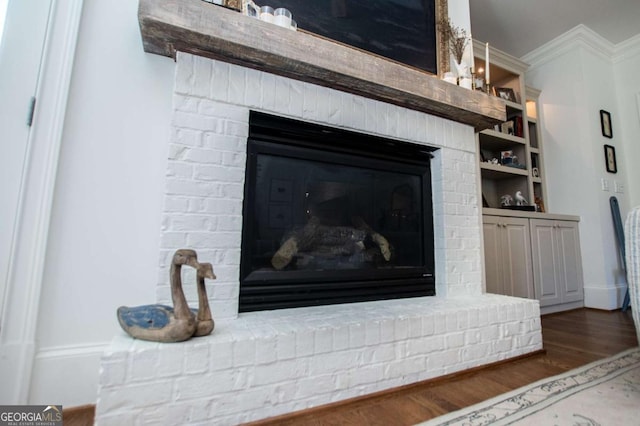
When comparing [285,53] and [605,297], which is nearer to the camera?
[285,53]

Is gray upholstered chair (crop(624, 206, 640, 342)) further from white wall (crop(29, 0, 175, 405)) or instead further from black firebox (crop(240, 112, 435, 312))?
white wall (crop(29, 0, 175, 405))

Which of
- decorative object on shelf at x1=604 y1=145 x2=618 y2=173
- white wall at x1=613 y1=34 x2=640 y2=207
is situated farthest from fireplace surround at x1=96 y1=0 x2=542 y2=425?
white wall at x1=613 y1=34 x2=640 y2=207

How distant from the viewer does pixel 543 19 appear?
252cm

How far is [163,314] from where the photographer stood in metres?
0.83

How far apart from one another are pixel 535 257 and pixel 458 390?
1.65m

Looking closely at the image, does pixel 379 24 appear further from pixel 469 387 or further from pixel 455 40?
pixel 469 387

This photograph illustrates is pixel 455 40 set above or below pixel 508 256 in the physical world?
above

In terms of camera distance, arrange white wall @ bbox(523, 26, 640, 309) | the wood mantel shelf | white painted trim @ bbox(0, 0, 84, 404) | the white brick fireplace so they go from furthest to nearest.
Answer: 1. white wall @ bbox(523, 26, 640, 309)
2. the wood mantel shelf
3. white painted trim @ bbox(0, 0, 84, 404)
4. the white brick fireplace

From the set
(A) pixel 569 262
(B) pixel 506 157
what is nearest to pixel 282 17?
(B) pixel 506 157

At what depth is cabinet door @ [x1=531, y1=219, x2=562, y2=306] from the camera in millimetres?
2238

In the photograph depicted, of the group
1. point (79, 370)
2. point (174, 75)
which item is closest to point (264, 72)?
point (174, 75)

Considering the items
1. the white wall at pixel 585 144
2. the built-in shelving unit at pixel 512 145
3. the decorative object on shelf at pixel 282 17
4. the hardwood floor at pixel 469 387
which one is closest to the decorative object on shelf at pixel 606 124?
the white wall at pixel 585 144

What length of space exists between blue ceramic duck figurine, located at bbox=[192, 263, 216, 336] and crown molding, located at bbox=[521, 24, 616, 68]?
3.70 m

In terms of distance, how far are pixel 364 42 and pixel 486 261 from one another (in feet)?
5.27
